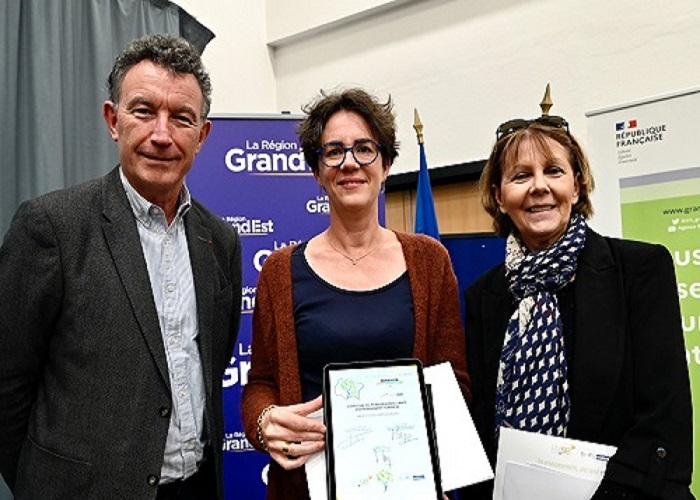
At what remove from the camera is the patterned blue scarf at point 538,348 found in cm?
162

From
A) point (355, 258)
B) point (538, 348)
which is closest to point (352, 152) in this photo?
point (355, 258)

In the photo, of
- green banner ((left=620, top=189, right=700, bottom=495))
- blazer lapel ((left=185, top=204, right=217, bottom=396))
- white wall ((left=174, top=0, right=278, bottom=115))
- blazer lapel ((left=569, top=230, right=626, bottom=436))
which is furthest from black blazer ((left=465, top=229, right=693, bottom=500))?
white wall ((left=174, top=0, right=278, bottom=115))

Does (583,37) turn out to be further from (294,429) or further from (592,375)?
(294,429)

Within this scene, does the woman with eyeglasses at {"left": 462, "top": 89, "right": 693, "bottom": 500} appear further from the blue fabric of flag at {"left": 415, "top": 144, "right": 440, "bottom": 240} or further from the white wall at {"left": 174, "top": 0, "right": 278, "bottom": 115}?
the white wall at {"left": 174, "top": 0, "right": 278, "bottom": 115}

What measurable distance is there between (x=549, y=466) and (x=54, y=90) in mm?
3242

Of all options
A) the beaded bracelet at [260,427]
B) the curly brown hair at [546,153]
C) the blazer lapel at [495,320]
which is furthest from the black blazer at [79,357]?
the curly brown hair at [546,153]

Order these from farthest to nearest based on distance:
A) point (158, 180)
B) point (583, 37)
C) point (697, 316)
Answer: point (583, 37), point (697, 316), point (158, 180)

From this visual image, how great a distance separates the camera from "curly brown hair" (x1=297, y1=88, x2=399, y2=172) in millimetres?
1869

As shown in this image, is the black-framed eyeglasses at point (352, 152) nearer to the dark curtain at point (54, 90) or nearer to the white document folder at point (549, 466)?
the white document folder at point (549, 466)

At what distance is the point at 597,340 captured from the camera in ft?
5.22

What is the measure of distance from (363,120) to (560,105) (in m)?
2.55

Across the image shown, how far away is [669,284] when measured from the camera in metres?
1.58

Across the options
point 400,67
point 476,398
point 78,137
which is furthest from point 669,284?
point 400,67

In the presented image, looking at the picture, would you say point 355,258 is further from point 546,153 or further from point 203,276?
point 546,153
